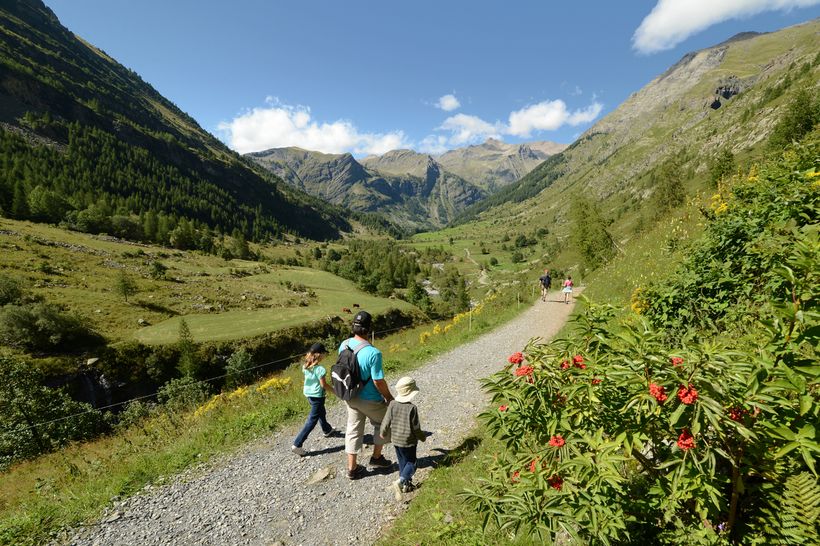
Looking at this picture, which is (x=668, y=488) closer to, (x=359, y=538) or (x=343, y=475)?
(x=359, y=538)

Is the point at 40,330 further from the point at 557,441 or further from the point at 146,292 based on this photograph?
the point at 557,441

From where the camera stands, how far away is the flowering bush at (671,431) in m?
2.33

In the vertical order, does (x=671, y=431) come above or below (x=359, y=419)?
above

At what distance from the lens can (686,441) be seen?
96.3 inches

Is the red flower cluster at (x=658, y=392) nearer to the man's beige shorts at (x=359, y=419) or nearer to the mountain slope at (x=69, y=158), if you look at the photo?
the man's beige shorts at (x=359, y=419)

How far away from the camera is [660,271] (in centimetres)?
1285

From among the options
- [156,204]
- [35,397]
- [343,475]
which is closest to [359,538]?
[343,475]

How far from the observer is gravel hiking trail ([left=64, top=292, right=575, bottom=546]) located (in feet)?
20.7

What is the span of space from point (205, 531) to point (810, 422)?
857 cm

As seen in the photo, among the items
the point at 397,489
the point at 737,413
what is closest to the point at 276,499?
the point at 397,489

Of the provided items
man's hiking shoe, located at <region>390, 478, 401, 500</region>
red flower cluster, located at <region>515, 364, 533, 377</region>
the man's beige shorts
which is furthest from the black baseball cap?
red flower cluster, located at <region>515, 364, 533, 377</region>

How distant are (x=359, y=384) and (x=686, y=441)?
546 centimetres

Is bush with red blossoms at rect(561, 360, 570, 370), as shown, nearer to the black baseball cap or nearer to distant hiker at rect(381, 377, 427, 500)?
distant hiker at rect(381, 377, 427, 500)

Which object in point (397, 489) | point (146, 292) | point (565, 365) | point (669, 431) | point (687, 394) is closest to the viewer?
point (687, 394)
